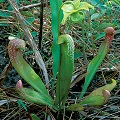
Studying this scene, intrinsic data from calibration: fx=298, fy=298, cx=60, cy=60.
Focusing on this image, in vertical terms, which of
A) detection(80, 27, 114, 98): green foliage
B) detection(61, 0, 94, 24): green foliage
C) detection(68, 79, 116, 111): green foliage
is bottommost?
detection(68, 79, 116, 111): green foliage

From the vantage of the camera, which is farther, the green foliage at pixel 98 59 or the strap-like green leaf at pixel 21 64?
Result: the green foliage at pixel 98 59

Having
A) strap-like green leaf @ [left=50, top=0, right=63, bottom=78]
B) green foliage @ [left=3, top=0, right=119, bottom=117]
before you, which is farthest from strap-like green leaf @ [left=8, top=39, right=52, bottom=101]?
strap-like green leaf @ [left=50, top=0, right=63, bottom=78]

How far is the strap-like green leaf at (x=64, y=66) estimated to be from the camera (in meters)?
1.10

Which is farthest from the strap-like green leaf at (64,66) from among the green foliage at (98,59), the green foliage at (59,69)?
the green foliage at (98,59)

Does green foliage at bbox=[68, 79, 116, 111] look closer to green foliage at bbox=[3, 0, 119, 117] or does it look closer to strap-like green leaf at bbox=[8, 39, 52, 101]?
green foliage at bbox=[3, 0, 119, 117]

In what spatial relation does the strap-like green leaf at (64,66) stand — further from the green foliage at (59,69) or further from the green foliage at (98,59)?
the green foliage at (98,59)

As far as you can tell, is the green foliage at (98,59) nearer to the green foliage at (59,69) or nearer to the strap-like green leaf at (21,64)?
the green foliage at (59,69)

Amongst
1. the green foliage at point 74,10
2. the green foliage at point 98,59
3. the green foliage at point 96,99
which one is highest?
the green foliage at point 74,10

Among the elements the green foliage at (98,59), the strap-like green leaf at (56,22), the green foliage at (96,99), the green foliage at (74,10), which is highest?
the green foliage at (74,10)

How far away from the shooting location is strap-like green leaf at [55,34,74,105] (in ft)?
3.61

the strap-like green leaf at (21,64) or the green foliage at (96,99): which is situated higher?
the strap-like green leaf at (21,64)

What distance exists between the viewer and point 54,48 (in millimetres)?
1208

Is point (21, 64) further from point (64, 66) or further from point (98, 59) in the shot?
point (98, 59)

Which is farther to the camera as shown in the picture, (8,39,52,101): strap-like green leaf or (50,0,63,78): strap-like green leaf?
(50,0,63,78): strap-like green leaf
